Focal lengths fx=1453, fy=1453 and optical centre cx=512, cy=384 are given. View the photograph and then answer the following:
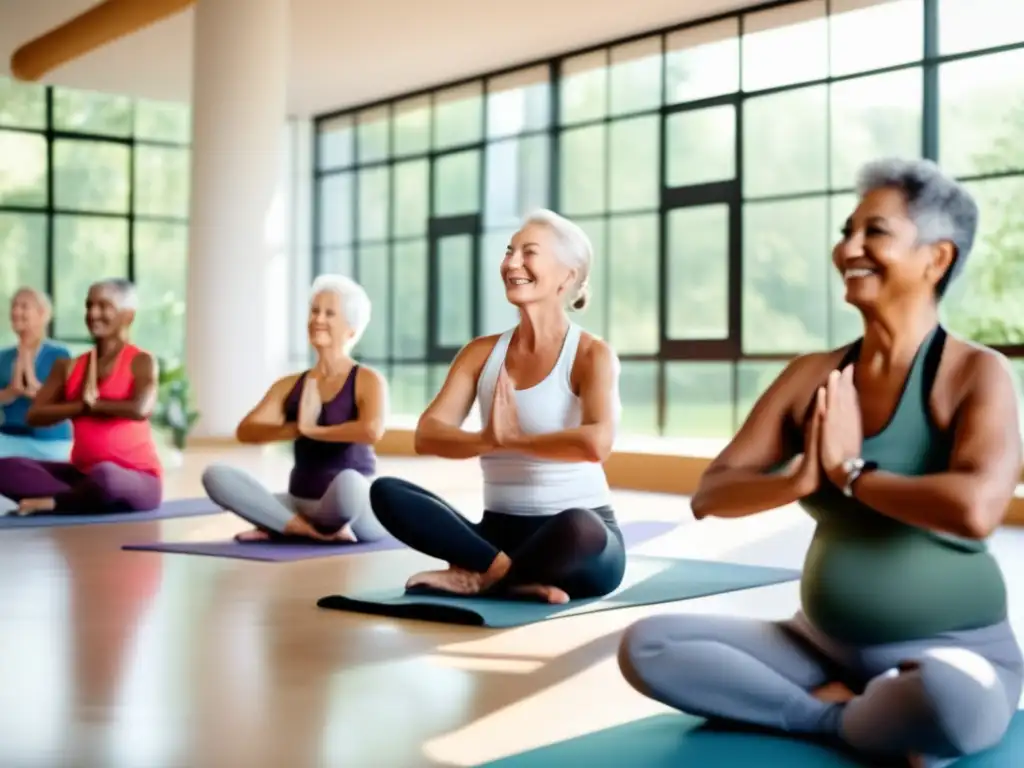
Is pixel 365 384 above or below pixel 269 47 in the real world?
below

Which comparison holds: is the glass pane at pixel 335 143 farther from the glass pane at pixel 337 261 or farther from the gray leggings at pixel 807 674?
the gray leggings at pixel 807 674

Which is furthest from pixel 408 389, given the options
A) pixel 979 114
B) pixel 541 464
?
pixel 541 464

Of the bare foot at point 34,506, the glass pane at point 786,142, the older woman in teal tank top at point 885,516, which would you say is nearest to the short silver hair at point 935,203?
the older woman in teal tank top at point 885,516

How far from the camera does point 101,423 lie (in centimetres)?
618

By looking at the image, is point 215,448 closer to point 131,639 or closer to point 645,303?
point 645,303

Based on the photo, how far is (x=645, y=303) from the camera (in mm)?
11234

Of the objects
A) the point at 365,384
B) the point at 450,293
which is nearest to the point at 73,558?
the point at 365,384

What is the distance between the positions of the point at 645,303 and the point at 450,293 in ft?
8.66

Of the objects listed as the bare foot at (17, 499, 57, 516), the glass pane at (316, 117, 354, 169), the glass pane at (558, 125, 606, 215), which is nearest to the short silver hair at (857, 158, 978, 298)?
the bare foot at (17, 499, 57, 516)

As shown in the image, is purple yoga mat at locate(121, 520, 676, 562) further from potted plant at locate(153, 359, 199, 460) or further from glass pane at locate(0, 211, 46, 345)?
glass pane at locate(0, 211, 46, 345)

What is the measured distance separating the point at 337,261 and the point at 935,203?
12785 millimetres

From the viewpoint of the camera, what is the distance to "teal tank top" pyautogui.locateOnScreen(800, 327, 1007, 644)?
2.27 metres

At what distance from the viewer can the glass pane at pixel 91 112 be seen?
14031mm

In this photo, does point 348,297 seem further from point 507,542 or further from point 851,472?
point 851,472
